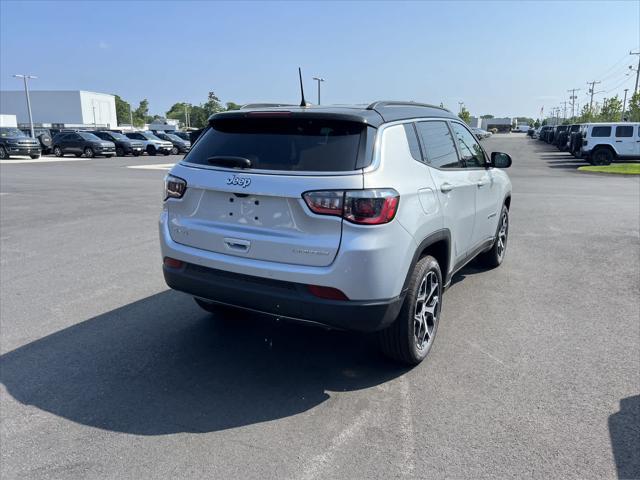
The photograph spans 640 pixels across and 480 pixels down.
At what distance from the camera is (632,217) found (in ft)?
34.1

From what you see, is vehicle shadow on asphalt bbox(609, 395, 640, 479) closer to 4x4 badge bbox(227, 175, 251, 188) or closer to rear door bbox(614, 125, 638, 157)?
4x4 badge bbox(227, 175, 251, 188)

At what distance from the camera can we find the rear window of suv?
3.33 meters

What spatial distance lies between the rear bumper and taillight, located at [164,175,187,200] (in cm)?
61

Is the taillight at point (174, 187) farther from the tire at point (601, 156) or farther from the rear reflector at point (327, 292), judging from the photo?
the tire at point (601, 156)

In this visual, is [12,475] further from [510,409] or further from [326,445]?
[510,409]

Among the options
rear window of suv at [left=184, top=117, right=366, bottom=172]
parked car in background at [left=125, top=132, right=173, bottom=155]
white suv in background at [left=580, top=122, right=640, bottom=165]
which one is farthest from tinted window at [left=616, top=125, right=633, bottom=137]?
parked car in background at [left=125, top=132, right=173, bottom=155]

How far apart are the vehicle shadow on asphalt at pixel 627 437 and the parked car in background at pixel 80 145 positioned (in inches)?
1345

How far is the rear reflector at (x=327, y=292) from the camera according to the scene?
3.22m

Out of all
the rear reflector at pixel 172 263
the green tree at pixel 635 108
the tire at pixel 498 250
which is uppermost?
the green tree at pixel 635 108

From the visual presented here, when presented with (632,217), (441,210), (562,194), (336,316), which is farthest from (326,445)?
(562,194)

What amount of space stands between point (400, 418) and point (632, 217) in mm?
9295

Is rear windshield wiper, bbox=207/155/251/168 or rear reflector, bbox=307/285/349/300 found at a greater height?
rear windshield wiper, bbox=207/155/251/168

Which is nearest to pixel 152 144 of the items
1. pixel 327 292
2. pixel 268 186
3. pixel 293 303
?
pixel 268 186

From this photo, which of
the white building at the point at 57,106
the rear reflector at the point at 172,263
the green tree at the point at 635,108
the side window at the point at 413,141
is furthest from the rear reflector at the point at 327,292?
the white building at the point at 57,106
